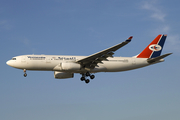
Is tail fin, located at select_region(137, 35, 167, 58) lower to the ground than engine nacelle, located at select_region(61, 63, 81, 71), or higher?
higher

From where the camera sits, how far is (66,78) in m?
46.5

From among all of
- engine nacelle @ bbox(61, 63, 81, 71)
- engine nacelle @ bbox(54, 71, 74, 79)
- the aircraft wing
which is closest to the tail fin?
the aircraft wing

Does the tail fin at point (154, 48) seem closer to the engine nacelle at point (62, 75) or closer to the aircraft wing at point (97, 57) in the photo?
the aircraft wing at point (97, 57)

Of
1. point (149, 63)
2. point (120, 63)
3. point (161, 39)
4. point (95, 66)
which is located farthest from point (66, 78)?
point (161, 39)

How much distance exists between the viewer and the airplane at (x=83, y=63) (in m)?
39.9

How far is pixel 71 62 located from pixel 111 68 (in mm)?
6916

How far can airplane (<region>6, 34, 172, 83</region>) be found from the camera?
39906mm

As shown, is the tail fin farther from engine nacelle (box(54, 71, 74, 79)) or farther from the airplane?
engine nacelle (box(54, 71, 74, 79))

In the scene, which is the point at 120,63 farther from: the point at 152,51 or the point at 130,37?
the point at 130,37

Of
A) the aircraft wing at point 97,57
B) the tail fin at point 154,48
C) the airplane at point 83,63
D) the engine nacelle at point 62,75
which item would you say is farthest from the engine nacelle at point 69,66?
the tail fin at point 154,48

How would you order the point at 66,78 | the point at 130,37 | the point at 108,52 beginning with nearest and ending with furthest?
the point at 130,37
the point at 108,52
the point at 66,78

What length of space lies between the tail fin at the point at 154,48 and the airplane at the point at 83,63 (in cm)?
20

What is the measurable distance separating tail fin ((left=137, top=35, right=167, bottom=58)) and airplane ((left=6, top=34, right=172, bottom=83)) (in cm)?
20

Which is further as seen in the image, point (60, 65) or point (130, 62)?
point (130, 62)
